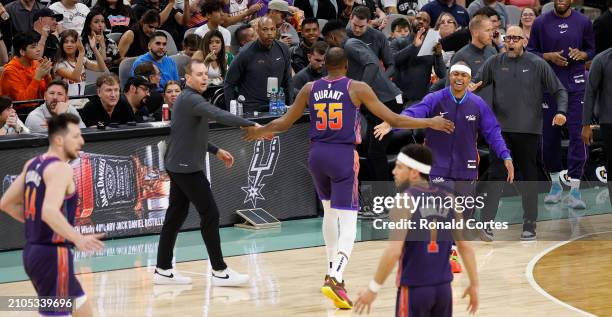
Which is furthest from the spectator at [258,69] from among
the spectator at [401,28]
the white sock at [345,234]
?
the white sock at [345,234]

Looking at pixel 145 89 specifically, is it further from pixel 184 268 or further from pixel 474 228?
pixel 474 228

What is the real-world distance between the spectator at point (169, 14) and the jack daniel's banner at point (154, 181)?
3.55 meters

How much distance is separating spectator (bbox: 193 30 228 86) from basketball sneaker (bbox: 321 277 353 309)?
5.33 m

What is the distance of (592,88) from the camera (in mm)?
12859

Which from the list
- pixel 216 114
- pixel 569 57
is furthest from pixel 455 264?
pixel 569 57

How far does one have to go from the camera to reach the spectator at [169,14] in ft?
51.6

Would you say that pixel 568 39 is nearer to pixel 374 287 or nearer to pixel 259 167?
pixel 259 167

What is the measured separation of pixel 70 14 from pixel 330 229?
6635 mm

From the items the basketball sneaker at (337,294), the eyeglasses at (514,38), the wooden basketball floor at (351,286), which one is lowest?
the wooden basketball floor at (351,286)

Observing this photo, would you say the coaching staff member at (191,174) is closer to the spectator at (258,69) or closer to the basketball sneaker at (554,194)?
the spectator at (258,69)

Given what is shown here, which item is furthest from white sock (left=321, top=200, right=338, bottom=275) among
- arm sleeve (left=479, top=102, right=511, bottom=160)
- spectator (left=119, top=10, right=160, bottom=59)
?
spectator (left=119, top=10, right=160, bottom=59)

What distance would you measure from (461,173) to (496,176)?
227 cm

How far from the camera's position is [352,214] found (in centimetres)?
955

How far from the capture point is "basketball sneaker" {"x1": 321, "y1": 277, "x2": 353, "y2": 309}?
927cm
